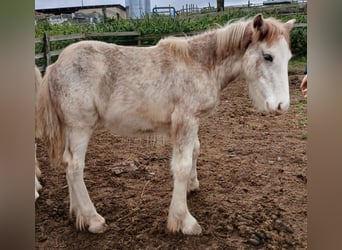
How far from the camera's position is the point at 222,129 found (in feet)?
3.78

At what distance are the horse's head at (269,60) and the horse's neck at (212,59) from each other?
2.8 inches

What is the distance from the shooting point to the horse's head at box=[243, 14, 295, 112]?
103 centimetres

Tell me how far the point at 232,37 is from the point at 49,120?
2.11 ft

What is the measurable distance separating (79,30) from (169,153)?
0.50m

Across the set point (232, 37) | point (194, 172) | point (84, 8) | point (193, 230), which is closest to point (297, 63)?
point (232, 37)

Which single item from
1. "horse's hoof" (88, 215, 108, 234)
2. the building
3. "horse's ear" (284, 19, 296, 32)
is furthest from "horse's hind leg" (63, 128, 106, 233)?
"horse's ear" (284, 19, 296, 32)

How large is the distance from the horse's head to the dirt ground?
0.04 m

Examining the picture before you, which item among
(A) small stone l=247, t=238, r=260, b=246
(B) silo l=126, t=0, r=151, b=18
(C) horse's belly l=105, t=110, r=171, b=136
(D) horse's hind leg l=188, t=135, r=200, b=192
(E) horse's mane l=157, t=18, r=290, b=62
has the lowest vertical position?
(A) small stone l=247, t=238, r=260, b=246

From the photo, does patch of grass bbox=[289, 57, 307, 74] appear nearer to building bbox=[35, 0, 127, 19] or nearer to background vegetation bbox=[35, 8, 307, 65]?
background vegetation bbox=[35, 8, 307, 65]

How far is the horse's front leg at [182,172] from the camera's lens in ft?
3.66

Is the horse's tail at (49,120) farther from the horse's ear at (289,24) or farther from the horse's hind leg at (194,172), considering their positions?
the horse's ear at (289,24)

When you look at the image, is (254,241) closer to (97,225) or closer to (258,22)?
(97,225)

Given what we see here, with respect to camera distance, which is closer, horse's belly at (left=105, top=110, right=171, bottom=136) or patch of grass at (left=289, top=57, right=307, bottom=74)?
patch of grass at (left=289, top=57, right=307, bottom=74)

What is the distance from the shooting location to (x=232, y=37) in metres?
1.12
